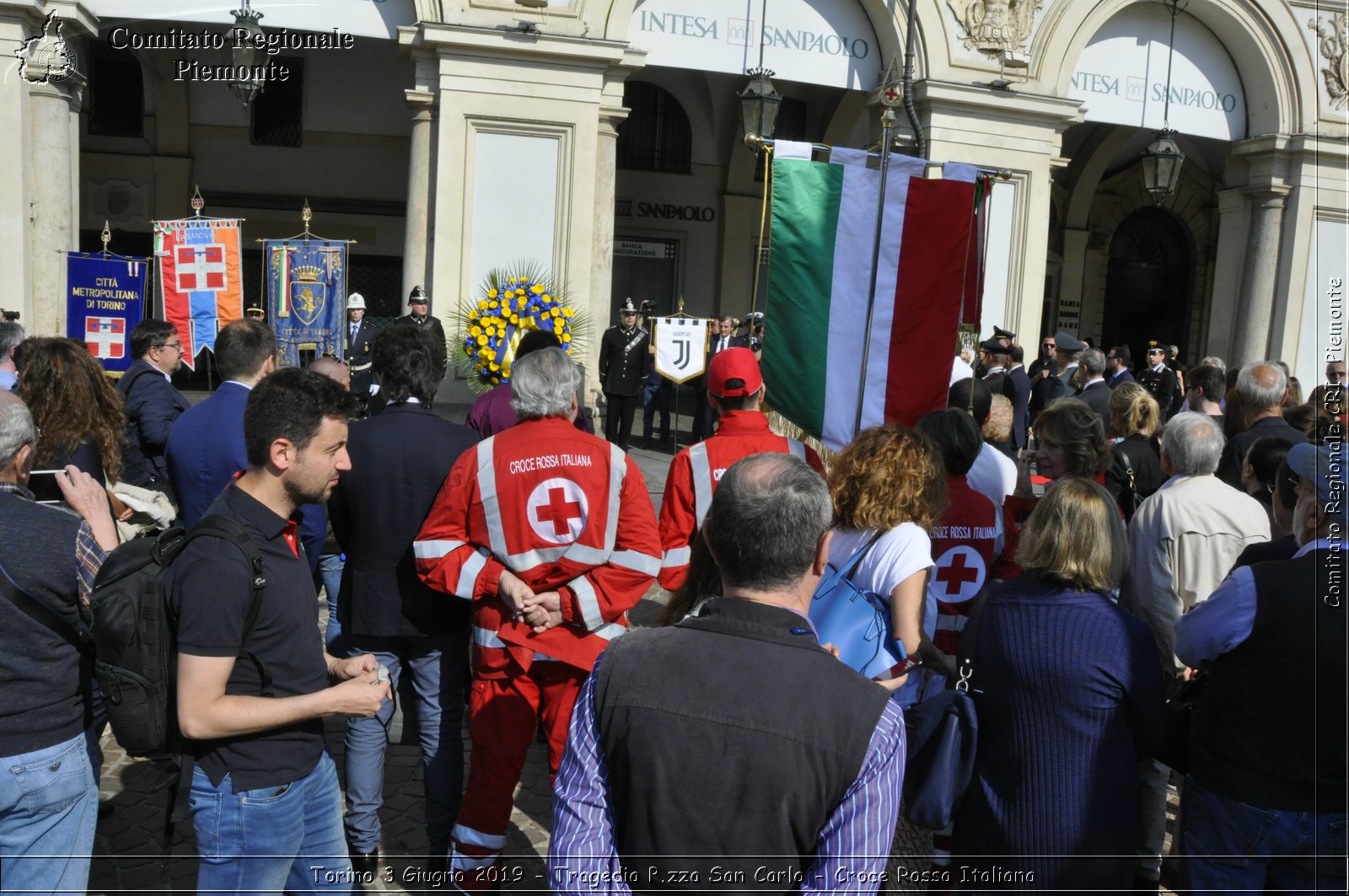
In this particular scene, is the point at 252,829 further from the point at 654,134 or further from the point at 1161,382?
the point at 654,134

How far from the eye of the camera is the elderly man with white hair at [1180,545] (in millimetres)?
4176

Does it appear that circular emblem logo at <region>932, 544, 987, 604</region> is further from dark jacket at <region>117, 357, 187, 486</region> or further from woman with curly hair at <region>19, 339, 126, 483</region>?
dark jacket at <region>117, 357, 187, 486</region>

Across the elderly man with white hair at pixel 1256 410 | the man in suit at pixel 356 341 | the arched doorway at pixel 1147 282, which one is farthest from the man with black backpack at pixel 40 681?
the arched doorway at pixel 1147 282

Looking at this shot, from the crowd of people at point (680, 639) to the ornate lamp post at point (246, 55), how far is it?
24.8ft

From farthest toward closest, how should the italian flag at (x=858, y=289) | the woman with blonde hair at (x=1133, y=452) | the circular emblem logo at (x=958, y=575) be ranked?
the woman with blonde hair at (x=1133, y=452), the italian flag at (x=858, y=289), the circular emblem logo at (x=958, y=575)

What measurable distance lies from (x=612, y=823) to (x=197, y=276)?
37.2ft

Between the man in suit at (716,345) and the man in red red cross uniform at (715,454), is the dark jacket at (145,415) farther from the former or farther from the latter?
the man in suit at (716,345)

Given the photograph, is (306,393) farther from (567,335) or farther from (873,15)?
(873,15)

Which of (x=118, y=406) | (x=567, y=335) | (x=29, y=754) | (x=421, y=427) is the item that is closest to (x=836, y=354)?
(x=421, y=427)

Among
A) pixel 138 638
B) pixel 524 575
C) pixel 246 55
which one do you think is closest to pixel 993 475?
pixel 524 575

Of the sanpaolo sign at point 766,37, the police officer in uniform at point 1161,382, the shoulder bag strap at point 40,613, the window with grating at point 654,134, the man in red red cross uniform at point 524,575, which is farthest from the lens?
the window with grating at point 654,134

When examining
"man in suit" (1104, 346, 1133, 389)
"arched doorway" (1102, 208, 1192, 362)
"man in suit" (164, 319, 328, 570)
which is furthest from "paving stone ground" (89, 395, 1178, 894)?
"arched doorway" (1102, 208, 1192, 362)

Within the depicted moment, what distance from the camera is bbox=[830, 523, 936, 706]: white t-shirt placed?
11.6 ft

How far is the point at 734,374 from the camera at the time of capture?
4.37m
